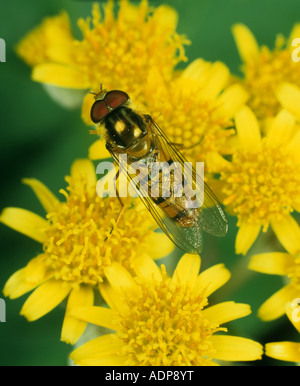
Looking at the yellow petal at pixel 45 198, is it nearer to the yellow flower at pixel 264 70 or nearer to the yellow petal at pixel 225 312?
the yellow petal at pixel 225 312

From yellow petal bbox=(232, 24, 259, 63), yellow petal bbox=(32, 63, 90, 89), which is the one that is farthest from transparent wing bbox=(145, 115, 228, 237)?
yellow petal bbox=(232, 24, 259, 63)

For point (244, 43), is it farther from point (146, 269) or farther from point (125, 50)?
point (146, 269)

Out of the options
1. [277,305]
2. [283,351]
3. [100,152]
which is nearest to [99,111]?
[100,152]
